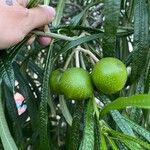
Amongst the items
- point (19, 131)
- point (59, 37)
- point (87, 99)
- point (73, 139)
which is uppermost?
point (59, 37)

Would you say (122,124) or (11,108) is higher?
(122,124)

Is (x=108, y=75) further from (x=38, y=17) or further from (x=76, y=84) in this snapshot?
(x=38, y=17)

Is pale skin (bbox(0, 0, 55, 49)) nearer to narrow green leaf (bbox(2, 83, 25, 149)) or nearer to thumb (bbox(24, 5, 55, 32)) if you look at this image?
thumb (bbox(24, 5, 55, 32))

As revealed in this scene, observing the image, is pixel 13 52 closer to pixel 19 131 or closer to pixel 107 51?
pixel 107 51

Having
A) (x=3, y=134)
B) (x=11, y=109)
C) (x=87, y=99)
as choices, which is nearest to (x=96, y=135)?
(x=87, y=99)

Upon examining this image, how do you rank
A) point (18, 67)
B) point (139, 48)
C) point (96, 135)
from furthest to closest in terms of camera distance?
1. point (18, 67)
2. point (139, 48)
3. point (96, 135)

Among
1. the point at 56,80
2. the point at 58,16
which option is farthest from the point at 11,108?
the point at 56,80

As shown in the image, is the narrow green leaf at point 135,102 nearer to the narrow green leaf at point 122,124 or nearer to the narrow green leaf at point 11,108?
the narrow green leaf at point 122,124


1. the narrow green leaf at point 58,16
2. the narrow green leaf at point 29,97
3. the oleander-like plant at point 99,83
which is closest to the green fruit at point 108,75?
the oleander-like plant at point 99,83
